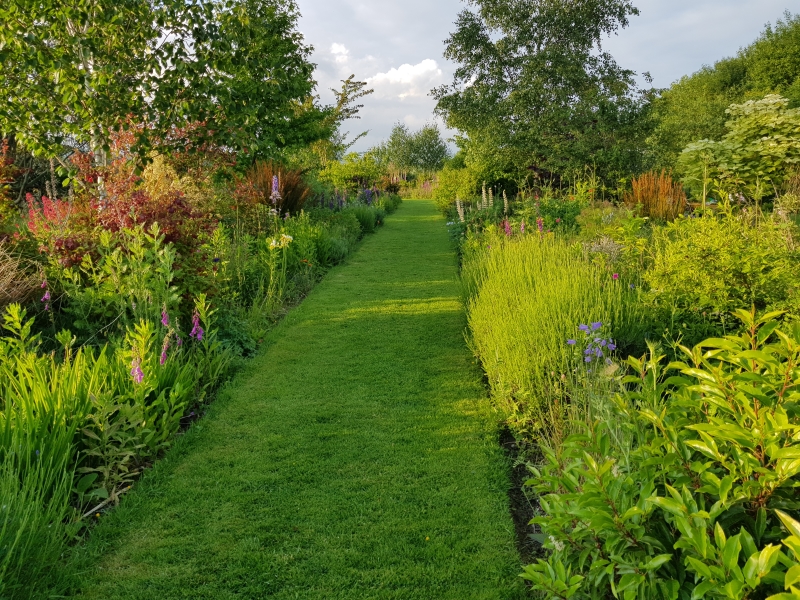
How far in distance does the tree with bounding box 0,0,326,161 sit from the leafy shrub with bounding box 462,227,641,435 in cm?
390

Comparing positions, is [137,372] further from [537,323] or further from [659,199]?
[659,199]

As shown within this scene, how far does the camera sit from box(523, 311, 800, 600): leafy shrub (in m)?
1.20

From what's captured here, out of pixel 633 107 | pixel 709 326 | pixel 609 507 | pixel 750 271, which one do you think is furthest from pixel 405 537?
pixel 633 107

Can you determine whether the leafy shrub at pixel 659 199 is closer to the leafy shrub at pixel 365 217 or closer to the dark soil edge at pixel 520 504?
the dark soil edge at pixel 520 504

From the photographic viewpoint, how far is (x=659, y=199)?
8.99m

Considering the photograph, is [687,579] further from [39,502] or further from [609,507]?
[39,502]

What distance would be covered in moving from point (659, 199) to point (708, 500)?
8.49 meters

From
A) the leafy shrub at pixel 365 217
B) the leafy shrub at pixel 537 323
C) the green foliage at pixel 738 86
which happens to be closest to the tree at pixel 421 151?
the green foliage at pixel 738 86

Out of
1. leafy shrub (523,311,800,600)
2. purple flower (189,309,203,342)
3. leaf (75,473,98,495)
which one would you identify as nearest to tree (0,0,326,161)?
purple flower (189,309,203,342)

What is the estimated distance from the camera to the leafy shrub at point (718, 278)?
3.55m

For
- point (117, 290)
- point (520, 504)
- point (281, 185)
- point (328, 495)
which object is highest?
point (281, 185)

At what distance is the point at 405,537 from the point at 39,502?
5.27 ft

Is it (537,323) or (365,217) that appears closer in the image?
(537,323)

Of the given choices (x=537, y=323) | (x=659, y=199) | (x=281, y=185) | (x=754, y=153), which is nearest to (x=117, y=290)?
(x=537, y=323)
